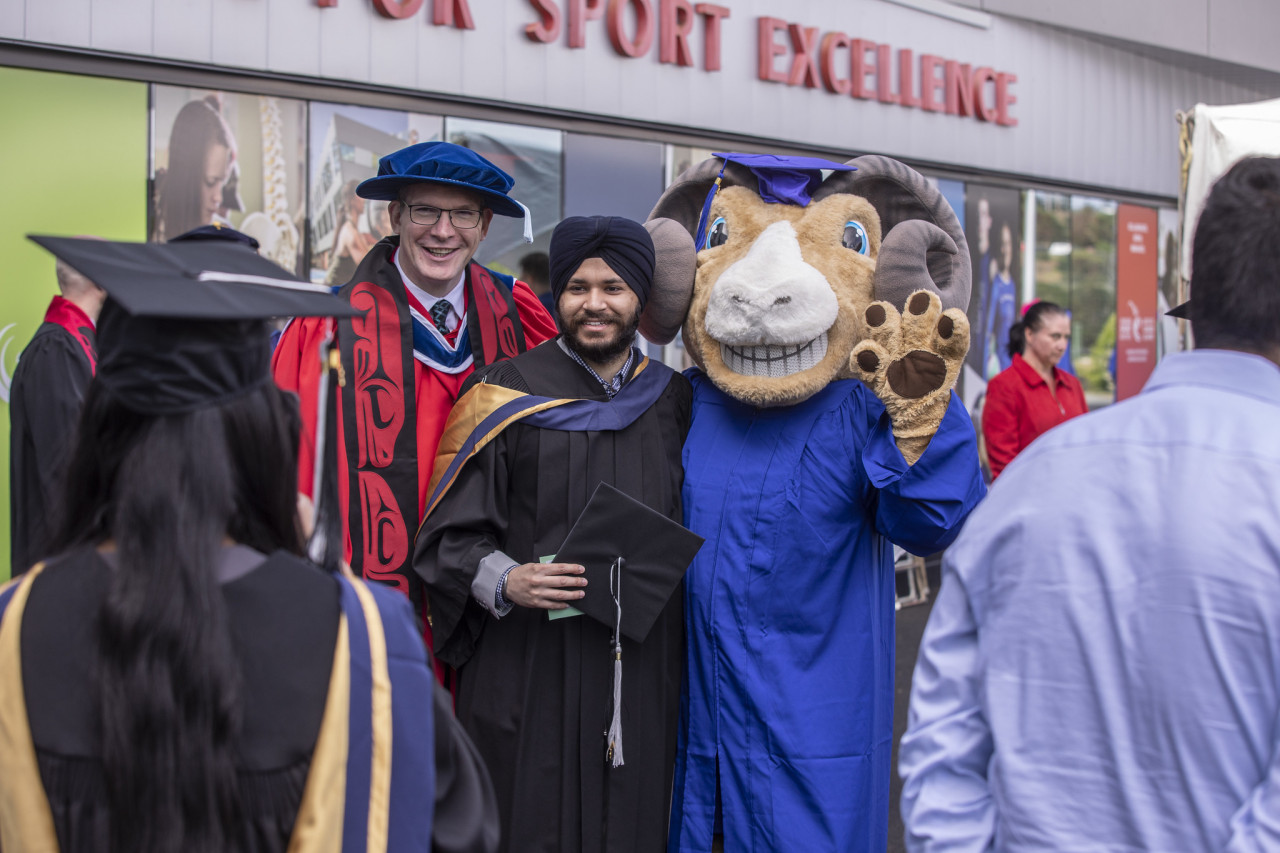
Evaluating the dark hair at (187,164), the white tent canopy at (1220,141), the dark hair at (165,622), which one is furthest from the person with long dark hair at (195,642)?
the dark hair at (187,164)

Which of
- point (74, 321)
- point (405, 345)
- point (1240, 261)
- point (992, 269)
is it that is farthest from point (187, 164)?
point (992, 269)

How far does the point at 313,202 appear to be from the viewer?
581 centimetres

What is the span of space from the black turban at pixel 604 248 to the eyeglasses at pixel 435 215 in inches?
14.7

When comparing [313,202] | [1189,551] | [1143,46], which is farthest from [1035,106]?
[1189,551]

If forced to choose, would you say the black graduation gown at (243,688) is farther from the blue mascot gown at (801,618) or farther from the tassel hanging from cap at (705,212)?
the tassel hanging from cap at (705,212)

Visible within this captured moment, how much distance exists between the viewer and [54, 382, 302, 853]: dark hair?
1.26 m

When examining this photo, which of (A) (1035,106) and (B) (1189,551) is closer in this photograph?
(B) (1189,551)

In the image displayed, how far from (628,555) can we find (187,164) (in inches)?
151

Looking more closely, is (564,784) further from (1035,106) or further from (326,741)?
(1035,106)

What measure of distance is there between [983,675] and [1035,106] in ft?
29.1

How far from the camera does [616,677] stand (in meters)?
2.67

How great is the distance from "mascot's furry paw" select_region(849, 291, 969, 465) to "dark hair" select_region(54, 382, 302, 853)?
5.66ft

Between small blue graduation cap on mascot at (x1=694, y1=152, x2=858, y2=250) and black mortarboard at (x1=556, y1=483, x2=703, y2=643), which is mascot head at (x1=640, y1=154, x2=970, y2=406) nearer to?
small blue graduation cap on mascot at (x1=694, y1=152, x2=858, y2=250)

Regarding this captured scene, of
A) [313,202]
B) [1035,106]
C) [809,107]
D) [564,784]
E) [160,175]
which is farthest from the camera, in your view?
[1035,106]
